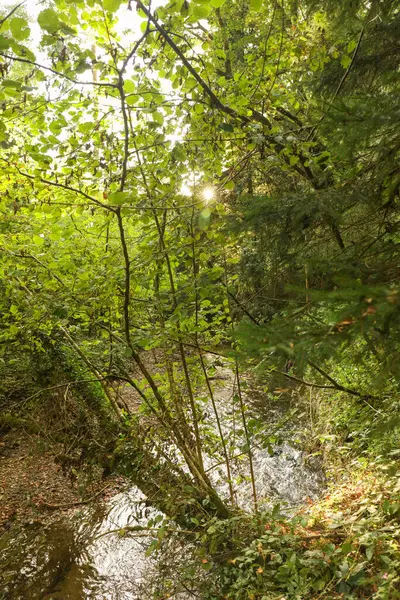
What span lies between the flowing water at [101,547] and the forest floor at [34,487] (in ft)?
0.68

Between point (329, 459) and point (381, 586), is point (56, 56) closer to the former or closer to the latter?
point (381, 586)

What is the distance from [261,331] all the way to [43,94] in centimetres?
215

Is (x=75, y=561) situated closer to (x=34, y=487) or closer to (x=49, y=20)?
(x=34, y=487)

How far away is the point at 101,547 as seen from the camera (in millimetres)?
4414

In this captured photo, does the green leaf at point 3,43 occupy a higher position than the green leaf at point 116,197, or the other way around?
the green leaf at point 3,43

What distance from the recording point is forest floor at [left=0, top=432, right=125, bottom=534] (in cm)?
491

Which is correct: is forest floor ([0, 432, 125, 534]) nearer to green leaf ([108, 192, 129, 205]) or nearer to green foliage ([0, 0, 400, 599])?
green foliage ([0, 0, 400, 599])

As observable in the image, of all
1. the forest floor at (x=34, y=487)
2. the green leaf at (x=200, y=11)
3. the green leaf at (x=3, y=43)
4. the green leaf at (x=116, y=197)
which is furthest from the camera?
the forest floor at (x=34, y=487)

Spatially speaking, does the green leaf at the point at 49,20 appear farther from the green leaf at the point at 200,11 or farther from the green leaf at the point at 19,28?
the green leaf at the point at 200,11

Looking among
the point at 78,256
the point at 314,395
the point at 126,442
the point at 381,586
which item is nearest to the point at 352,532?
the point at 381,586

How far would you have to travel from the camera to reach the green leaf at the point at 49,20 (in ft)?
5.77

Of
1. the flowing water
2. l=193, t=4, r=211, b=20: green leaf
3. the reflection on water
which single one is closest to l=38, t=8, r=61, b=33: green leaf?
l=193, t=4, r=211, b=20: green leaf

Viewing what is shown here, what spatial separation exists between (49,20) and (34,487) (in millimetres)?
5597

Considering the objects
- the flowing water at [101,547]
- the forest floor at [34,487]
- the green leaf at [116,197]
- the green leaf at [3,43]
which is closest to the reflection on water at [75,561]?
the flowing water at [101,547]
